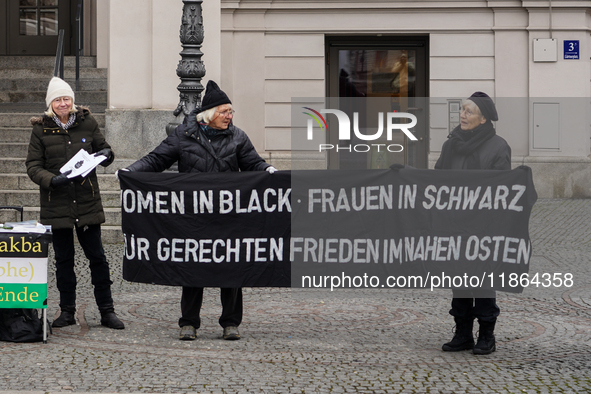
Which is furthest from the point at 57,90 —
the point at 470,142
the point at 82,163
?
the point at 470,142

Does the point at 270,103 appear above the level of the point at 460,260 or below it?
above

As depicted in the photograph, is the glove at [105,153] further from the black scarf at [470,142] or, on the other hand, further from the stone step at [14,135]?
the stone step at [14,135]

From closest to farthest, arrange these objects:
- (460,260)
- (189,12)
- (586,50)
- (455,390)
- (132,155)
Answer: (455,390) < (460,260) < (189,12) < (132,155) < (586,50)

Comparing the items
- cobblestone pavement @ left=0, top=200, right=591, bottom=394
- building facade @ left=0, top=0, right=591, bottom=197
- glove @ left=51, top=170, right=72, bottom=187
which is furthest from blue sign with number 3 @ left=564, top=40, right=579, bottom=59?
glove @ left=51, top=170, right=72, bottom=187

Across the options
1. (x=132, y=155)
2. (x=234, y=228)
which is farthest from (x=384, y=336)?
(x=132, y=155)

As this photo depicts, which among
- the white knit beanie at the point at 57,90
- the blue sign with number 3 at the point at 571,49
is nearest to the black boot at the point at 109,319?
the white knit beanie at the point at 57,90

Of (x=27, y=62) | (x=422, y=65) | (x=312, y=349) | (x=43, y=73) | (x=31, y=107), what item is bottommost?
(x=312, y=349)

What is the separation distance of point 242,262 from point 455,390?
2047 millimetres

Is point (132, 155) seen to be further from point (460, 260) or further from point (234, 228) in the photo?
point (460, 260)

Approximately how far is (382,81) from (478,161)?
1282cm

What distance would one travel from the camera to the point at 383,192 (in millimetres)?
6594

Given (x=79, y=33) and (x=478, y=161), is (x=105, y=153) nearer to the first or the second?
(x=478, y=161)

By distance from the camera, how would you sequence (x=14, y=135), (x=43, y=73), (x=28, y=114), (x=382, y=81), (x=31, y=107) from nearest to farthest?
(x=14, y=135) < (x=28, y=114) < (x=31, y=107) < (x=43, y=73) < (x=382, y=81)

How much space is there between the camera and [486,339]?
6.21 metres
